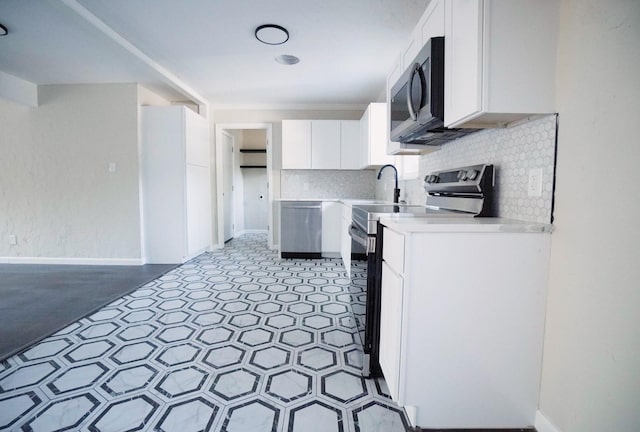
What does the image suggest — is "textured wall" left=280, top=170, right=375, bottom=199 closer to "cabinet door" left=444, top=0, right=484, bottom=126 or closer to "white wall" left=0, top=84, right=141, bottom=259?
"white wall" left=0, top=84, right=141, bottom=259

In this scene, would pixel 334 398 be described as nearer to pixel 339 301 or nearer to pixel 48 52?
pixel 339 301

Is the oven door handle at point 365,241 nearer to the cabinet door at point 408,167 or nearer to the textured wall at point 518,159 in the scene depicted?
the textured wall at point 518,159

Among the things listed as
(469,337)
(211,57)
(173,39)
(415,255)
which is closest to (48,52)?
(173,39)

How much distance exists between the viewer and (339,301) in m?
2.60

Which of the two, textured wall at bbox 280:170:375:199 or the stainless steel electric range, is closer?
the stainless steel electric range

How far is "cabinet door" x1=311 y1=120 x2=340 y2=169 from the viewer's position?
4.38 metres

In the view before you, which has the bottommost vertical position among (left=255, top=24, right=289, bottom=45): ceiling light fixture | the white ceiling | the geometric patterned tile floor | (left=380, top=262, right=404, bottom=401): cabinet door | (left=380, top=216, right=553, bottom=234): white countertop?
the geometric patterned tile floor

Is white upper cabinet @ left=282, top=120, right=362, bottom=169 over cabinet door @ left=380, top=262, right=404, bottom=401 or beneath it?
over

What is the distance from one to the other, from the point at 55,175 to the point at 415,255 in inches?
183

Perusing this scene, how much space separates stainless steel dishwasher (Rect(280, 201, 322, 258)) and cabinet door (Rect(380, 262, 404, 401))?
279 centimetres

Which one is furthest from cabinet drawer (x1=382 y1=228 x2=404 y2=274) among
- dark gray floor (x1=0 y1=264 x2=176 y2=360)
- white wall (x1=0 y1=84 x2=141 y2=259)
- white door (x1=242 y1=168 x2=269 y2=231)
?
white door (x1=242 y1=168 x2=269 y2=231)

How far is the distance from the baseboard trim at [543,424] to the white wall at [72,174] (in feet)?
13.6

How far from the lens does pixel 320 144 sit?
4.41m

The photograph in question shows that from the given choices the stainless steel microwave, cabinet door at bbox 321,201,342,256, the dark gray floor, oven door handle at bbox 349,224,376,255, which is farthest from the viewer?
cabinet door at bbox 321,201,342,256
